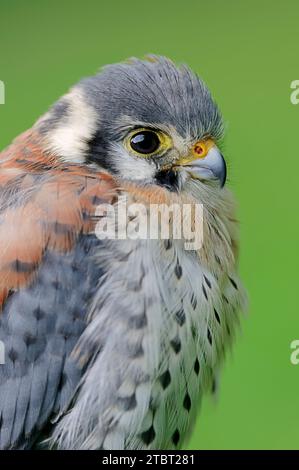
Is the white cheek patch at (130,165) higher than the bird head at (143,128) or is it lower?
lower

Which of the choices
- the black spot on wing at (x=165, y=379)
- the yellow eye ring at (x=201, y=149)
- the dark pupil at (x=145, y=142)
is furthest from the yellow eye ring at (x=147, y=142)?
the black spot on wing at (x=165, y=379)

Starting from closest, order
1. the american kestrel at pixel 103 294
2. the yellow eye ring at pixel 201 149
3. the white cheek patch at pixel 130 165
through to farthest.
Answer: the american kestrel at pixel 103 294 → the white cheek patch at pixel 130 165 → the yellow eye ring at pixel 201 149

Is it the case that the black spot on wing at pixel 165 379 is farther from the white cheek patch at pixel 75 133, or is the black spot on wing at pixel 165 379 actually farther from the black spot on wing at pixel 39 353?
the white cheek patch at pixel 75 133

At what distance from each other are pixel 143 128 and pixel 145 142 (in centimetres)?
6

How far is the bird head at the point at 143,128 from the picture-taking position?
187 inches

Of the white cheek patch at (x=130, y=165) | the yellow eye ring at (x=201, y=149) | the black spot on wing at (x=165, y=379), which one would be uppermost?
the yellow eye ring at (x=201, y=149)

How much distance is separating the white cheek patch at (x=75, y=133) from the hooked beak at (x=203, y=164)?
0.37 meters

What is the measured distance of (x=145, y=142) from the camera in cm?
473

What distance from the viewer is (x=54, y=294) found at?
4547mm

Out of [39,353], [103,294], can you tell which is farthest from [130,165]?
[39,353]

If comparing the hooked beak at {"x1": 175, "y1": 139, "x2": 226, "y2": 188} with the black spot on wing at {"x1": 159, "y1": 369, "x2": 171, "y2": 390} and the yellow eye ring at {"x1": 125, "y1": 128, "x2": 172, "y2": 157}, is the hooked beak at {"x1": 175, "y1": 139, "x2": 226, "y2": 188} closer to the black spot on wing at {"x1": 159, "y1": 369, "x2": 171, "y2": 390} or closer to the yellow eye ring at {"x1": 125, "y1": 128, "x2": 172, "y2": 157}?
the yellow eye ring at {"x1": 125, "y1": 128, "x2": 172, "y2": 157}

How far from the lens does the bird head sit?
187 inches

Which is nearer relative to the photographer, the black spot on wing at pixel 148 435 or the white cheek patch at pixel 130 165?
the black spot on wing at pixel 148 435

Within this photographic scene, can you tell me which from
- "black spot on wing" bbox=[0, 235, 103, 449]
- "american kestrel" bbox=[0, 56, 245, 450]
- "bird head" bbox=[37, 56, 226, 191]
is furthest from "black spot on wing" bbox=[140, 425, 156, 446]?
"bird head" bbox=[37, 56, 226, 191]
